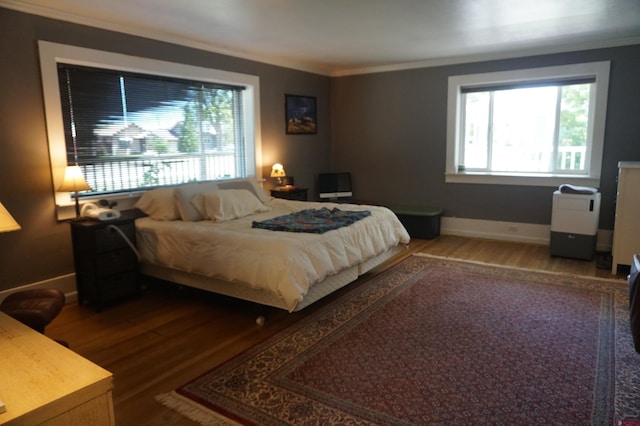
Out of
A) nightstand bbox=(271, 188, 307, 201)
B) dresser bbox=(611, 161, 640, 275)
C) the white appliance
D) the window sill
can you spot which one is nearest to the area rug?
dresser bbox=(611, 161, 640, 275)

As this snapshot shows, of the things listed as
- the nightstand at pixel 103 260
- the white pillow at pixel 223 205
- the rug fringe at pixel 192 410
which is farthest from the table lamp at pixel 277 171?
the rug fringe at pixel 192 410

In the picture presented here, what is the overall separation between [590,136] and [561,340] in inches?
126

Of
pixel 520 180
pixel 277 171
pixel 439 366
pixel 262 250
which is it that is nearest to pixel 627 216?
pixel 520 180

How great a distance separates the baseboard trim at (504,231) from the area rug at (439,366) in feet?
4.60

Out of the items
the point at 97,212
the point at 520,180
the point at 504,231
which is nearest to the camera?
the point at 97,212

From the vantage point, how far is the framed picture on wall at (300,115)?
591 cm

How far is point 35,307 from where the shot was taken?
7.70 feet

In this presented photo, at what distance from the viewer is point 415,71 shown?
600 cm

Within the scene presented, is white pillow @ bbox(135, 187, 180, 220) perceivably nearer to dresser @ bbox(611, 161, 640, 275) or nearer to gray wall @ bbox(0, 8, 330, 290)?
gray wall @ bbox(0, 8, 330, 290)

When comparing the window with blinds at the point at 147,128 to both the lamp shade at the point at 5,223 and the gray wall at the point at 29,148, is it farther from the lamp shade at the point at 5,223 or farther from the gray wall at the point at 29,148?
the lamp shade at the point at 5,223

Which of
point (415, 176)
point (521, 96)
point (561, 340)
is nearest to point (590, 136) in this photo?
point (521, 96)

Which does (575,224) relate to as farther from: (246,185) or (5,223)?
(5,223)

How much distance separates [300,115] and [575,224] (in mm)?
3741

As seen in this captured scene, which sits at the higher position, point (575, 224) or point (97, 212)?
point (97, 212)
